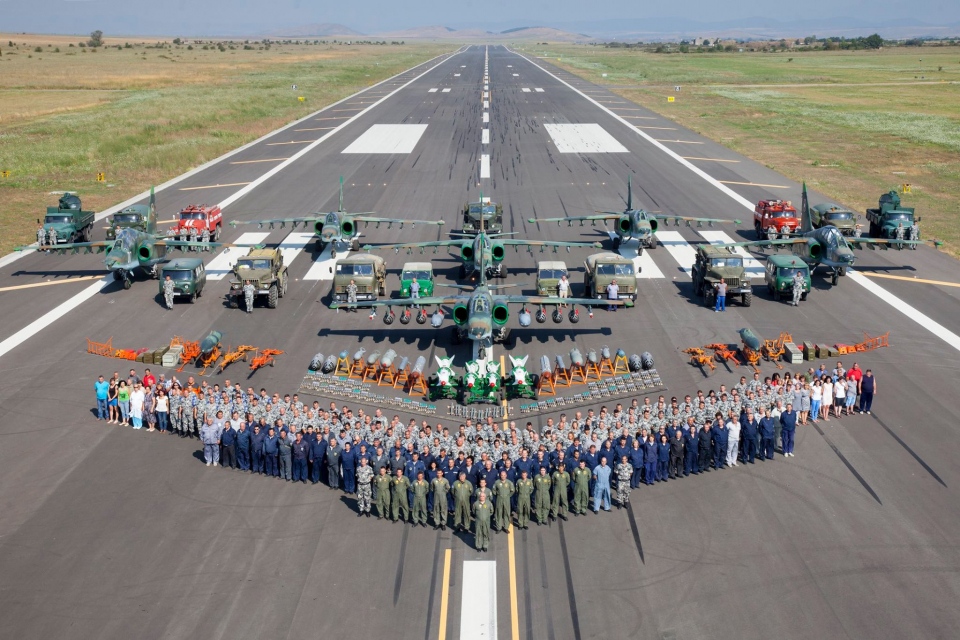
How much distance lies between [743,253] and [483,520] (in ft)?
106

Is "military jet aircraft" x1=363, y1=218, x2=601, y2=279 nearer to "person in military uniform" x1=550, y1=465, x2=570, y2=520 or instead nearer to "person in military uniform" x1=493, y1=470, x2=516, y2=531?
"person in military uniform" x1=550, y1=465, x2=570, y2=520

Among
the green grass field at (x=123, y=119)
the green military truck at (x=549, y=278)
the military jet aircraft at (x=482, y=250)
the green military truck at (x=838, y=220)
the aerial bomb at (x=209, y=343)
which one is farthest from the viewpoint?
the green grass field at (x=123, y=119)

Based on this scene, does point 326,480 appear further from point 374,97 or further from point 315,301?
point 374,97

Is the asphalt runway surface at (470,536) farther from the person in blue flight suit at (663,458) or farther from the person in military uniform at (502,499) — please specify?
the person in blue flight suit at (663,458)

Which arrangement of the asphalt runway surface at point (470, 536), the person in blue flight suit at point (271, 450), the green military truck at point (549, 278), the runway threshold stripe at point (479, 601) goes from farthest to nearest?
1. the green military truck at point (549, 278)
2. the person in blue flight suit at point (271, 450)
3. the asphalt runway surface at point (470, 536)
4. the runway threshold stripe at point (479, 601)

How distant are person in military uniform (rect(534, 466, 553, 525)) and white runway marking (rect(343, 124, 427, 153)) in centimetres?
6176

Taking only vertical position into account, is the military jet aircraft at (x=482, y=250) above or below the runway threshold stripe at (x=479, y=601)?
above

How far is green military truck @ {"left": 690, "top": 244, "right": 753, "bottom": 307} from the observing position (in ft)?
125

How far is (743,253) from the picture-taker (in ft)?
156

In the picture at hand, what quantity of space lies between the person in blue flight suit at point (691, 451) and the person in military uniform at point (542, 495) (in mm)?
4687

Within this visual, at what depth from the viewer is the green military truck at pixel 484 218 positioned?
4453cm

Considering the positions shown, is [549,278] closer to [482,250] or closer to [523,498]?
[482,250]

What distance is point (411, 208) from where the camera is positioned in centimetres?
5628

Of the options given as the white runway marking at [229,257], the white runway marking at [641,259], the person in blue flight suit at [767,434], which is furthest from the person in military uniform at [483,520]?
the white runway marking at [229,257]
